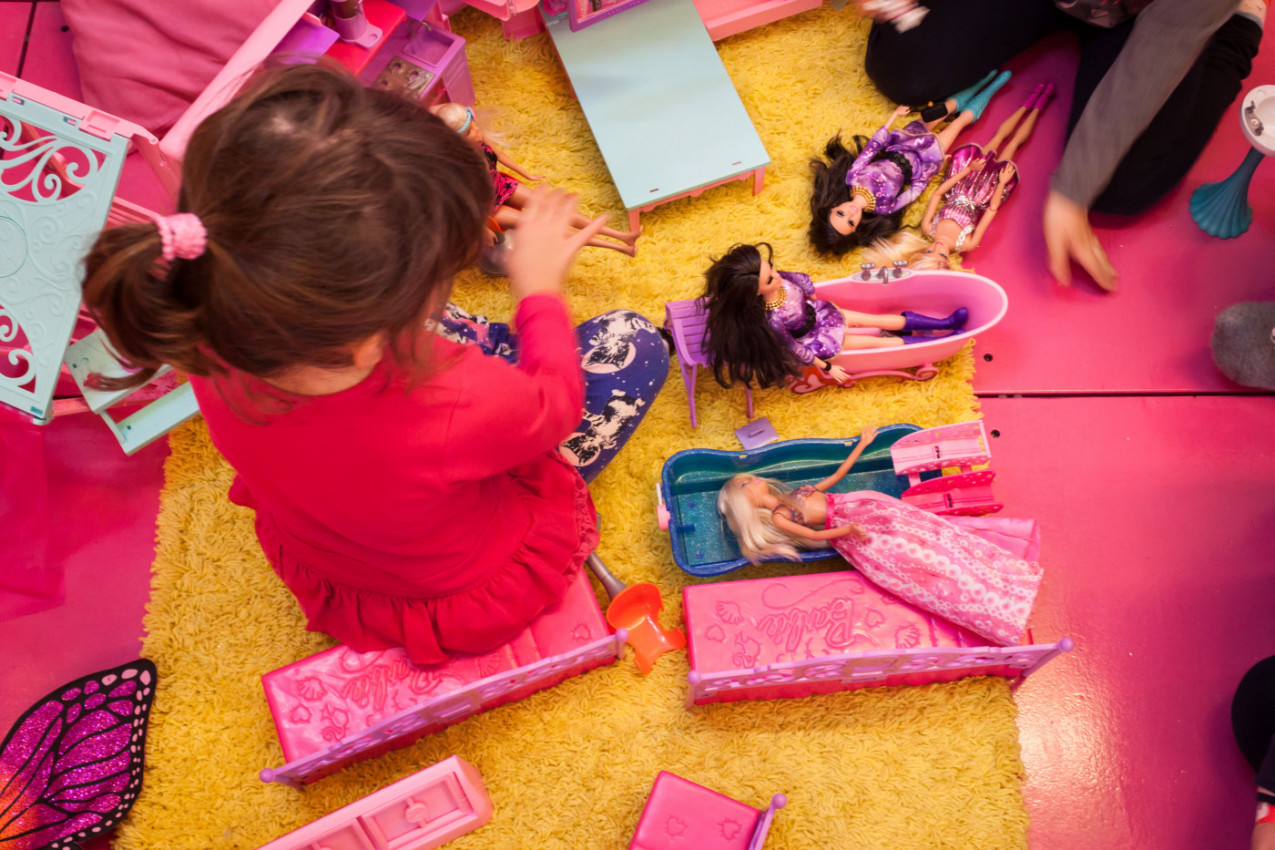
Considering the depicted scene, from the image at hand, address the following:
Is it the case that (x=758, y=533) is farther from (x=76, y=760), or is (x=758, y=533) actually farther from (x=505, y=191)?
(x=76, y=760)

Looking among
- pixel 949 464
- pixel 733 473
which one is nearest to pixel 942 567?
pixel 949 464

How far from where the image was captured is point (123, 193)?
5.29 feet

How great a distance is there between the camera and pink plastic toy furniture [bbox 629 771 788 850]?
1.29 m

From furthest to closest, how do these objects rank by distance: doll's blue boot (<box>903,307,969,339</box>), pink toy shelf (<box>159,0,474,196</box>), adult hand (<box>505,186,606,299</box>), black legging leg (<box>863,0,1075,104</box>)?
black legging leg (<box>863,0,1075,104</box>) → doll's blue boot (<box>903,307,969,339</box>) → pink toy shelf (<box>159,0,474,196</box>) → adult hand (<box>505,186,606,299</box>)

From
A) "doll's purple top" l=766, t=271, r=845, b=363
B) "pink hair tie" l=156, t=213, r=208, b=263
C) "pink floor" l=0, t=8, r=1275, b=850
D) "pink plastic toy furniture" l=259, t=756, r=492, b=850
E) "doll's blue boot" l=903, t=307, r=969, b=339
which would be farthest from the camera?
"doll's blue boot" l=903, t=307, r=969, b=339

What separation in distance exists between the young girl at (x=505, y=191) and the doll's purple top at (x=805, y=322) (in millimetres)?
350

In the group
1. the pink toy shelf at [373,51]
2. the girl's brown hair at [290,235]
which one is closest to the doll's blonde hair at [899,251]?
the pink toy shelf at [373,51]

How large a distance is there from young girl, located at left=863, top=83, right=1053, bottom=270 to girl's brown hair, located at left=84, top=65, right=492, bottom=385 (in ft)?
3.99

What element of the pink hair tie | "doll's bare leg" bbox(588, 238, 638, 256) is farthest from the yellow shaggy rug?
the pink hair tie

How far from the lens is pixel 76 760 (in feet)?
4.70

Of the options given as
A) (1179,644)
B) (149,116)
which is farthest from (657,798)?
(149,116)

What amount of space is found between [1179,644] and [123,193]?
2067mm

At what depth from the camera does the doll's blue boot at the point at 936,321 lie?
1677 millimetres

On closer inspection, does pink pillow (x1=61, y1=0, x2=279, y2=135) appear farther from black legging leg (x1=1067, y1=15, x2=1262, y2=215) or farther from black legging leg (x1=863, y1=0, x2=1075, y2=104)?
black legging leg (x1=1067, y1=15, x2=1262, y2=215)
